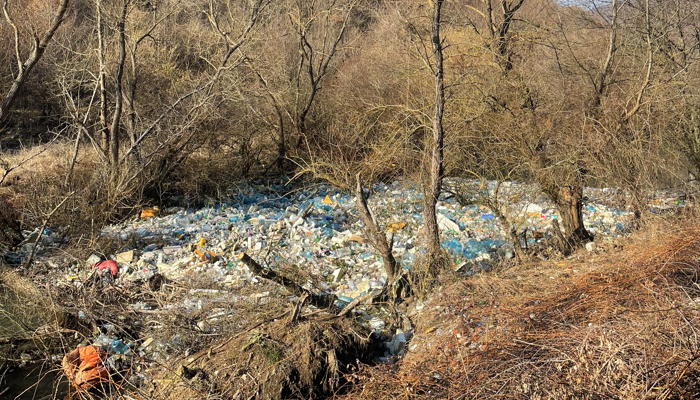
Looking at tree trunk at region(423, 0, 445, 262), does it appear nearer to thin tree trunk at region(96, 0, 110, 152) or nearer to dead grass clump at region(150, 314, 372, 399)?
dead grass clump at region(150, 314, 372, 399)

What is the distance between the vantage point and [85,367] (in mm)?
4406

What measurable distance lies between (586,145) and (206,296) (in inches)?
179

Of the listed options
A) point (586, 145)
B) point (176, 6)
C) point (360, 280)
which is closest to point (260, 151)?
point (176, 6)

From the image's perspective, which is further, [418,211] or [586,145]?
[418,211]

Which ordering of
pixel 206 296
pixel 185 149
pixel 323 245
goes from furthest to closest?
1. pixel 185 149
2. pixel 323 245
3. pixel 206 296

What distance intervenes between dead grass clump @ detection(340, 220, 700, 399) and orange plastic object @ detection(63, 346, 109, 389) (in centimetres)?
214

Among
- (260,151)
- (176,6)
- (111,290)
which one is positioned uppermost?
(176,6)

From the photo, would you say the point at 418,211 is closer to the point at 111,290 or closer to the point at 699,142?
the point at 699,142

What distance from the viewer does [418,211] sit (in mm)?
8031

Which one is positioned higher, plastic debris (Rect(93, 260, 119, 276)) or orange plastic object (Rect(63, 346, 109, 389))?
plastic debris (Rect(93, 260, 119, 276))

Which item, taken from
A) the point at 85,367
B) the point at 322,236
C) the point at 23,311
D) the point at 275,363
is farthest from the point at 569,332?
the point at 23,311

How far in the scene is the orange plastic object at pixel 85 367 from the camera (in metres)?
4.30

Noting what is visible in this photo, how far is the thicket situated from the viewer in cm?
640

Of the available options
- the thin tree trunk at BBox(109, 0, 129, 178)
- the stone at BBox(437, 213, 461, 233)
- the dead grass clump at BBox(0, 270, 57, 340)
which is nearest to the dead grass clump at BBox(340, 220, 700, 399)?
the stone at BBox(437, 213, 461, 233)
